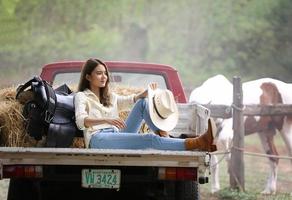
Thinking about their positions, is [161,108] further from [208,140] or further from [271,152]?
[271,152]

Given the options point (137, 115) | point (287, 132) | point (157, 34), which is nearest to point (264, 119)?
point (287, 132)

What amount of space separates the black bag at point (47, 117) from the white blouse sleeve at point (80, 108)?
108mm

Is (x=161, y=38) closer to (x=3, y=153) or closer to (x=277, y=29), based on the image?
(x=277, y=29)

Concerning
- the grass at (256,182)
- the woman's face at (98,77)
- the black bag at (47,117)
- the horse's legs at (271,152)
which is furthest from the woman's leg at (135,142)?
the horse's legs at (271,152)

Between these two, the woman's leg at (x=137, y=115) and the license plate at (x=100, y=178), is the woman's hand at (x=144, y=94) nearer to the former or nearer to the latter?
the woman's leg at (x=137, y=115)

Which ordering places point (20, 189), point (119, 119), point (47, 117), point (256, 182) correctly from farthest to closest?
point (256, 182) → point (20, 189) → point (119, 119) → point (47, 117)

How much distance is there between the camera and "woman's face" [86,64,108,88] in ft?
15.9

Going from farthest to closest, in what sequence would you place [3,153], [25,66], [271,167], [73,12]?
[73,12] < [25,66] < [271,167] < [3,153]

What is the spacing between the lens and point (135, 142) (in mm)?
4344

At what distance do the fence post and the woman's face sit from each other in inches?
134

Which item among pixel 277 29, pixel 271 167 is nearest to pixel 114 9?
pixel 277 29

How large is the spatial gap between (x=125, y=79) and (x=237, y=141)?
2.27 meters

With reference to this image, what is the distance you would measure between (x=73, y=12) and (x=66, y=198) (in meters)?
14.8

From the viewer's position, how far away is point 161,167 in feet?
13.4
